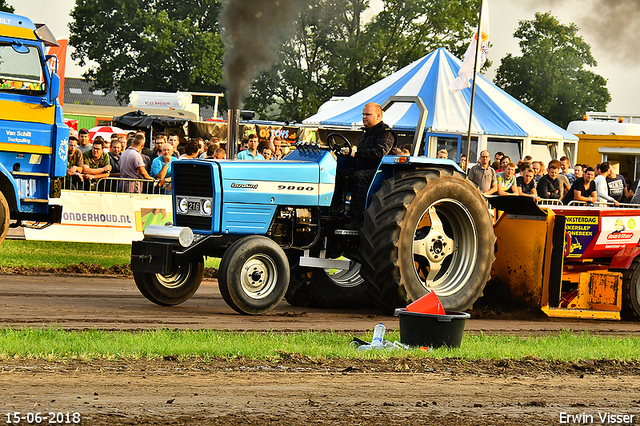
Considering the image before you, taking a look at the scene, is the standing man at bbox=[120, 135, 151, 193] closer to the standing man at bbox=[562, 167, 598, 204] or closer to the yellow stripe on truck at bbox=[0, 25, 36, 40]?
the yellow stripe on truck at bbox=[0, 25, 36, 40]

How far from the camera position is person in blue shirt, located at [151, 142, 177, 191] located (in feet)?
45.7

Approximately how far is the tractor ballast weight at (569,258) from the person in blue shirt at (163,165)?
595 cm

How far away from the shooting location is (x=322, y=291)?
9664 millimetres

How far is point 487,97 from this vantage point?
22.5 metres

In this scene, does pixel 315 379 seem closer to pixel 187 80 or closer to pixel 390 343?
pixel 390 343

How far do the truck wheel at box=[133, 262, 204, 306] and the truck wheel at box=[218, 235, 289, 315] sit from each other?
2.64 ft

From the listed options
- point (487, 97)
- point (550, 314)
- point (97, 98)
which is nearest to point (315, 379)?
point (550, 314)

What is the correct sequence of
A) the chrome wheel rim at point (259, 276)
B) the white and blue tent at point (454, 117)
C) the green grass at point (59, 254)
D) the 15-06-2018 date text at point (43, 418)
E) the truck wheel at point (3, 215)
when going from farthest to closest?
the white and blue tent at point (454, 117) → the green grass at point (59, 254) → the truck wheel at point (3, 215) → the chrome wheel rim at point (259, 276) → the 15-06-2018 date text at point (43, 418)

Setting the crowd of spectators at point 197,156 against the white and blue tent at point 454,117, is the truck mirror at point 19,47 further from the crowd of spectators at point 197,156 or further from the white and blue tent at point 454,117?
the white and blue tent at point 454,117

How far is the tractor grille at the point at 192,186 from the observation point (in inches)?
332

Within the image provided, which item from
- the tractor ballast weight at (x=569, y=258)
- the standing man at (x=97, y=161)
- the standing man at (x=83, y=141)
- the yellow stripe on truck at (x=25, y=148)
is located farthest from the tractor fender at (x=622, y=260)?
the standing man at (x=83, y=141)

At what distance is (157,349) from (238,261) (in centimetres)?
208

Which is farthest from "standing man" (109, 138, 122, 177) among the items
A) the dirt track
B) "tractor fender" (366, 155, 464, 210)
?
the dirt track

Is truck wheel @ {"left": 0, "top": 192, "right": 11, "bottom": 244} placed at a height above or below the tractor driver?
below
